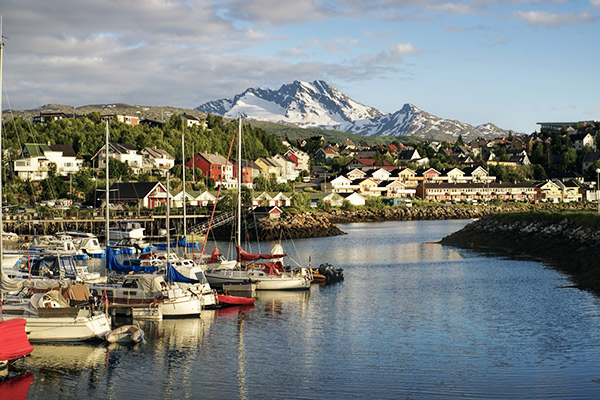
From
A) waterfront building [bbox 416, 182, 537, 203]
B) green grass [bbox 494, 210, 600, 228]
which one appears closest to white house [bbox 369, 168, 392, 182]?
waterfront building [bbox 416, 182, 537, 203]

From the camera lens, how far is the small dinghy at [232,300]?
34812 millimetres

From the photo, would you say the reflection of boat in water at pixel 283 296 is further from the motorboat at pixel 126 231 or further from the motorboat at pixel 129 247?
the motorboat at pixel 126 231

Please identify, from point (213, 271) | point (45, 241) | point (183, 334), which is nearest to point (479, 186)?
point (45, 241)

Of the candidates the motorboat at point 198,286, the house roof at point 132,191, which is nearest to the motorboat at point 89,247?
the motorboat at point 198,286

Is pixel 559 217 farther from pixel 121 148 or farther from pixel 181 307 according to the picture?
pixel 121 148

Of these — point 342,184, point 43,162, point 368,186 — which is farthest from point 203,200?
point 368,186

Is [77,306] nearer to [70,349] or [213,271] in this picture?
[70,349]

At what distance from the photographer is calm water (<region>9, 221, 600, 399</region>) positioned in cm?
2147

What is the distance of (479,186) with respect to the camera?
148m

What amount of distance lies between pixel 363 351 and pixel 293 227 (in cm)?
5917

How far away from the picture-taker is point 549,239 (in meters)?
58.0

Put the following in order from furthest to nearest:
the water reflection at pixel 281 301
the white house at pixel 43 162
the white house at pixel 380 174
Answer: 1. the white house at pixel 380 174
2. the white house at pixel 43 162
3. the water reflection at pixel 281 301

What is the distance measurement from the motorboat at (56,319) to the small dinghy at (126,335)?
34 cm

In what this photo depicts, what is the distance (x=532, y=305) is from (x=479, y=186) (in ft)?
382
